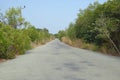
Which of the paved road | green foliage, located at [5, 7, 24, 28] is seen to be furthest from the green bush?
green foliage, located at [5, 7, 24, 28]

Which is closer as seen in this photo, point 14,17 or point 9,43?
point 9,43

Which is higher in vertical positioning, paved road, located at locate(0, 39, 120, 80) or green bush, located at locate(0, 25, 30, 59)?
green bush, located at locate(0, 25, 30, 59)

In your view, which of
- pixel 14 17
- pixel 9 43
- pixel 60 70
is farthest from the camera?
pixel 14 17

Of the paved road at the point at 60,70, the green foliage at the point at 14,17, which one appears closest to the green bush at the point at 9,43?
the paved road at the point at 60,70

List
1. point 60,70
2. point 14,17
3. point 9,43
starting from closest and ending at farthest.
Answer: point 60,70
point 9,43
point 14,17

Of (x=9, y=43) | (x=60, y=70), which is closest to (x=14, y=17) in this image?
(x=9, y=43)

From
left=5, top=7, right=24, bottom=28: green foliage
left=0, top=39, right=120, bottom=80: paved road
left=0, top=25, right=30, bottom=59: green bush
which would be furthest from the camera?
left=5, top=7, right=24, bottom=28: green foliage

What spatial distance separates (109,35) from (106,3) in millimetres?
4050

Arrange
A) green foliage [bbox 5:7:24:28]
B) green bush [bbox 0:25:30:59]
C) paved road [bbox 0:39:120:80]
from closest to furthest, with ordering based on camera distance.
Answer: paved road [bbox 0:39:120:80]
green bush [bbox 0:25:30:59]
green foliage [bbox 5:7:24:28]

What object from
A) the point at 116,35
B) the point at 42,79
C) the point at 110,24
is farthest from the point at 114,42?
the point at 42,79

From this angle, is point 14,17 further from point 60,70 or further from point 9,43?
point 60,70

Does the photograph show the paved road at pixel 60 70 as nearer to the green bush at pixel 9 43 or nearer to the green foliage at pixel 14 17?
the green bush at pixel 9 43

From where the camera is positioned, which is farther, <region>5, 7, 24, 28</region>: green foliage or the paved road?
<region>5, 7, 24, 28</region>: green foliage

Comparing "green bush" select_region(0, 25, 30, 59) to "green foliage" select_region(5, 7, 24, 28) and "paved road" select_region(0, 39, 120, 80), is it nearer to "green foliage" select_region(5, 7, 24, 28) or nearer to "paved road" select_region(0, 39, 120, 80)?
"paved road" select_region(0, 39, 120, 80)
